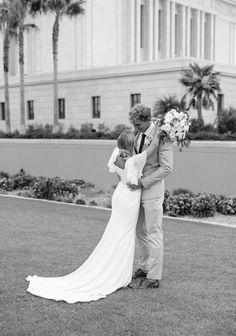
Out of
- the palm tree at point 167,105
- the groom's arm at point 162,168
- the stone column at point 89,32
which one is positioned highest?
the stone column at point 89,32

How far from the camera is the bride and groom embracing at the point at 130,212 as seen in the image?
5488 millimetres

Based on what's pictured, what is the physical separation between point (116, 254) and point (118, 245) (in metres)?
0.10

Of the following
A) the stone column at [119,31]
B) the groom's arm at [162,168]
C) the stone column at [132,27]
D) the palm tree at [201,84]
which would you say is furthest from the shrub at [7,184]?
the stone column at [132,27]

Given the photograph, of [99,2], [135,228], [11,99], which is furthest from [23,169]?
[99,2]

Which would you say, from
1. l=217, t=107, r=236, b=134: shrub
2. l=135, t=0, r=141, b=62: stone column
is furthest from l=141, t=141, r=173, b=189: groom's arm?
l=135, t=0, r=141, b=62: stone column

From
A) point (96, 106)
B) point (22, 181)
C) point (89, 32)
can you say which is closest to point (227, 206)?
point (22, 181)

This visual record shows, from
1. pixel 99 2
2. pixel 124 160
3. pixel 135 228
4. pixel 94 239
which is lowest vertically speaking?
pixel 94 239

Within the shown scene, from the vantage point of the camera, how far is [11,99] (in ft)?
131

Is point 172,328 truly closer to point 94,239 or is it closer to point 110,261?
point 110,261

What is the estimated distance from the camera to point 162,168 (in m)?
5.50

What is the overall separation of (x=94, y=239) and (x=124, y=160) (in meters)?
3.39

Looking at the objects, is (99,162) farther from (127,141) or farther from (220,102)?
(220,102)

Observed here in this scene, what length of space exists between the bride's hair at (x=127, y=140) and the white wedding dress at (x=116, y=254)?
0.12 m

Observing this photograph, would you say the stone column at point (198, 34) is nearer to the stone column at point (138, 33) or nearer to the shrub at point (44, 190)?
the stone column at point (138, 33)
